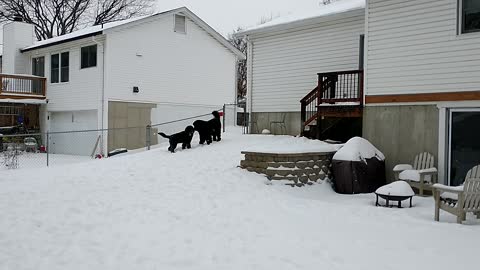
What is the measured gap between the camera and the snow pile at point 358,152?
32.2 feet

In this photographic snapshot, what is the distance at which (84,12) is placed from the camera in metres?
37.2

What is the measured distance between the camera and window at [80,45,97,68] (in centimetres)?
1938

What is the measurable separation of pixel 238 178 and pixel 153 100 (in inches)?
478

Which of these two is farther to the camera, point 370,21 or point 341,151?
point 370,21

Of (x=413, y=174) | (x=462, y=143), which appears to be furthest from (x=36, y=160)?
(x=462, y=143)

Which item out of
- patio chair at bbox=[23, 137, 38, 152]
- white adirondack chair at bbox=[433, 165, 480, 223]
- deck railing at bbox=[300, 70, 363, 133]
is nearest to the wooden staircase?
deck railing at bbox=[300, 70, 363, 133]

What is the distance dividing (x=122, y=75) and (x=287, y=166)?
12085mm

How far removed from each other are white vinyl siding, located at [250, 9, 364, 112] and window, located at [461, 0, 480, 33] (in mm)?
3608

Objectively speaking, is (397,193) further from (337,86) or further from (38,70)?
(38,70)

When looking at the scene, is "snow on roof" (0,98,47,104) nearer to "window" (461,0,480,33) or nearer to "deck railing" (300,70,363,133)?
"deck railing" (300,70,363,133)

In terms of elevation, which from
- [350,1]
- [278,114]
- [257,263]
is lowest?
[257,263]


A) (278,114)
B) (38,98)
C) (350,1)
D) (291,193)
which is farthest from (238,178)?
(38,98)

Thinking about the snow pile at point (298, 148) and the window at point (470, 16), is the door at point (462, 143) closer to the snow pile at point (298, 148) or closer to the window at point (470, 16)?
the window at point (470, 16)

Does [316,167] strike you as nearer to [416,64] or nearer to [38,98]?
[416,64]
